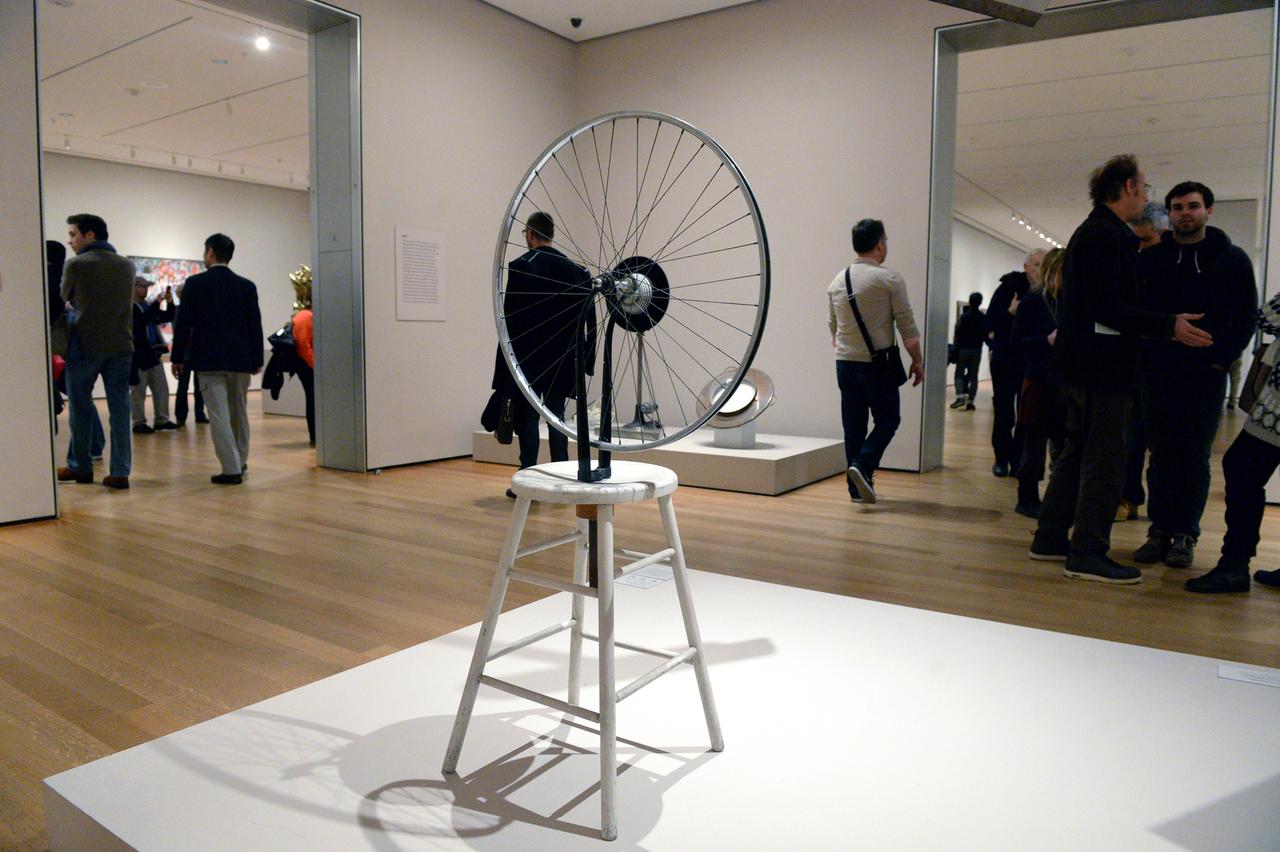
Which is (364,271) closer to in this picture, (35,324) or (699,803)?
(35,324)

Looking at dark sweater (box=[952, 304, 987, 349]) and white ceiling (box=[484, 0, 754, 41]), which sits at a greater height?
white ceiling (box=[484, 0, 754, 41])

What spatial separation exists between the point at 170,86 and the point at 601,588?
9.48 metres

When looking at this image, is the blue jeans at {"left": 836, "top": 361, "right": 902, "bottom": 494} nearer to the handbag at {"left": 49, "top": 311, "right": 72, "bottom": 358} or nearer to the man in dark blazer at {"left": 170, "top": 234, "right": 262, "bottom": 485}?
the man in dark blazer at {"left": 170, "top": 234, "right": 262, "bottom": 485}

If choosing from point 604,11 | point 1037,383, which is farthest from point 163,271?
point 1037,383

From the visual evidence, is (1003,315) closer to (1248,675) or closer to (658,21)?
(658,21)

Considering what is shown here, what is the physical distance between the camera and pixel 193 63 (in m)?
8.30

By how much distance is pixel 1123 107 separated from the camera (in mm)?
9508

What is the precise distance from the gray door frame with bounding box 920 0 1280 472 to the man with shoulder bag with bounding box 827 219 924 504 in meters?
1.33

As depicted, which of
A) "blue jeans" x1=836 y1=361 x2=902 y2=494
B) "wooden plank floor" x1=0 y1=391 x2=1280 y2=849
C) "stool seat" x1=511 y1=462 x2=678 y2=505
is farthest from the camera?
"blue jeans" x1=836 y1=361 x2=902 y2=494

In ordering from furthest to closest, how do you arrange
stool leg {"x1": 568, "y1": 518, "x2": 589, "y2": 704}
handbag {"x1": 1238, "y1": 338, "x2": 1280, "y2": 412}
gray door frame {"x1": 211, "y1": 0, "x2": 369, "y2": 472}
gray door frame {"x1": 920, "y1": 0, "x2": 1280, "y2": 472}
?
gray door frame {"x1": 211, "y1": 0, "x2": 369, "y2": 472} → gray door frame {"x1": 920, "y1": 0, "x2": 1280, "y2": 472} → handbag {"x1": 1238, "y1": 338, "x2": 1280, "y2": 412} → stool leg {"x1": 568, "y1": 518, "x2": 589, "y2": 704}

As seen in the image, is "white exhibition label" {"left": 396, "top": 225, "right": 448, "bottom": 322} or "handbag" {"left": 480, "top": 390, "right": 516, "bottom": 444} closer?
"handbag" {"left": 480, "top": 390, "right": 516, "bottom": 444}

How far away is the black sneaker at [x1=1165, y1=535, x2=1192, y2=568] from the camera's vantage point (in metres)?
3.80

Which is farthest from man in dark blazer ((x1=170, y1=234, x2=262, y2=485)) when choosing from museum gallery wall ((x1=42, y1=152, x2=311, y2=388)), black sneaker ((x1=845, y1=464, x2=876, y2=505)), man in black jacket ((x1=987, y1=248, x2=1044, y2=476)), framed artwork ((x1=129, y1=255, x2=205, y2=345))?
framed artwork ((x1=129, y1=255, x2=205, y2=345))

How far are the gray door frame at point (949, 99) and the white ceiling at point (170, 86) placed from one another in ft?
17.2
